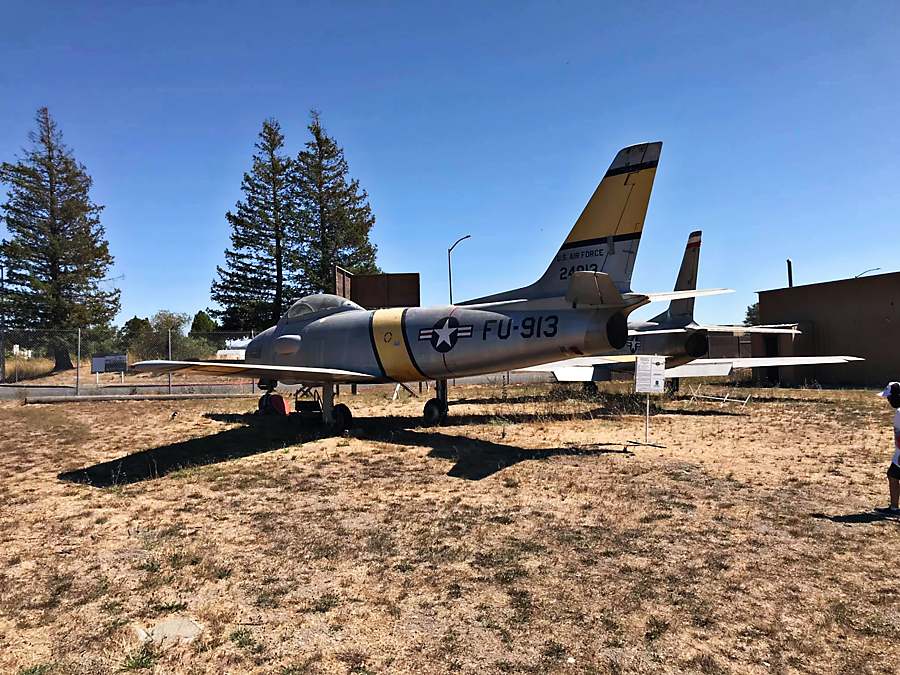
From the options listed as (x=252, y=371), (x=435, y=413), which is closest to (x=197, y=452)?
(x=252, y=371)

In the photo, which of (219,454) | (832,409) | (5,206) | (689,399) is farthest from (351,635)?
(5,206)

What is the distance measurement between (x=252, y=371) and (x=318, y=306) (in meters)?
4.25

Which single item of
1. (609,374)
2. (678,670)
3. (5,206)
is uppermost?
(5,206)

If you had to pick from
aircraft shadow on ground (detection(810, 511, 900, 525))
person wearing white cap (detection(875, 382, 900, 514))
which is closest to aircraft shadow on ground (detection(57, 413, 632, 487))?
aircraft shadow on ground (detection(810, 511, 900, 525))

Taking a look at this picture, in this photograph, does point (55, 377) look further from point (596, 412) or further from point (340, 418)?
point (596, 412)

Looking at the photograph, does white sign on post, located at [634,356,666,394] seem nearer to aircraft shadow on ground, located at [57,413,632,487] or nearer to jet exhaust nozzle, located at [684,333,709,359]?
aircraft shadow on ground, located at [57,413,632,487]

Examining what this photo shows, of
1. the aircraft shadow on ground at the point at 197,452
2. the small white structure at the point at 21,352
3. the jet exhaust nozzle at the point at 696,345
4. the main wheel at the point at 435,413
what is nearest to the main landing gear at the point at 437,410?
the main wheel at the point at 435,413

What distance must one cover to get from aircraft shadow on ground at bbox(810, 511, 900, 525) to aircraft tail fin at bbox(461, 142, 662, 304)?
540cm

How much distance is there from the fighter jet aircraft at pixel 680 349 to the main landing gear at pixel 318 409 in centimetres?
744

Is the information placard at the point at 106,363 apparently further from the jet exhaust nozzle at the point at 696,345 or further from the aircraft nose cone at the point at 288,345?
the jet exhaust nozzle at the point at 696,345

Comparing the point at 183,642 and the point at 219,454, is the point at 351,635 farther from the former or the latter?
the point at 219,454

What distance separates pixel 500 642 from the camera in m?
3.89

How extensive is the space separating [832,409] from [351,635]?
18.0 meters

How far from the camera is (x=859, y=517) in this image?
6.52m
